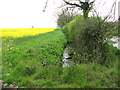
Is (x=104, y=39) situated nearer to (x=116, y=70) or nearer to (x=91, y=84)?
(x=116, y=70)

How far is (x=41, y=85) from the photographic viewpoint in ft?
10.7

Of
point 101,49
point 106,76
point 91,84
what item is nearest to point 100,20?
point 101,49

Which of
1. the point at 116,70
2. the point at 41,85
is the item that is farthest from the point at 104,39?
the point at 41,85

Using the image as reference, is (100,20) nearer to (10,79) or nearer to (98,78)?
(98,78)

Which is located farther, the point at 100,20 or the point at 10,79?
the point at 100,20

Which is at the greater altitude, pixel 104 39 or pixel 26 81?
pixel 104 39

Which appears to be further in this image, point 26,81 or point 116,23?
point 116,23

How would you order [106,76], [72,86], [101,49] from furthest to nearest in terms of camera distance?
[101,49] → [106,76] → [72,86]

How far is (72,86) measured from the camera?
3.21 metres

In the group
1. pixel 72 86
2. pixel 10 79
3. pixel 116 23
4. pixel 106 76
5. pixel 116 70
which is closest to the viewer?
pixel 72 86

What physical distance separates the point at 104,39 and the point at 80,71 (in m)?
2.40

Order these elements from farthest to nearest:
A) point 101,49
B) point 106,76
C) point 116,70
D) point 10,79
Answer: point 101,49, point 116,70, point 106,76, point 10,79

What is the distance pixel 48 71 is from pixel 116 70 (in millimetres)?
2471

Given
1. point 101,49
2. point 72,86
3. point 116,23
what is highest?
point 116,23
